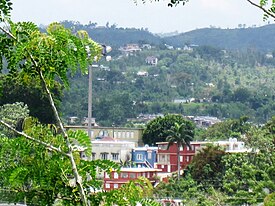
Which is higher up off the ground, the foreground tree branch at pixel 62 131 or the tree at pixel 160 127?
the foreground tree branch at pixel 62 131

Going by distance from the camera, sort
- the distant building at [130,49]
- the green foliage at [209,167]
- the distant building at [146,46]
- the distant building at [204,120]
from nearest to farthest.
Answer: the green foliage at [209,167]
the distant building at [204,120]
the distant building at [146,46]
the distant building at [130,49]

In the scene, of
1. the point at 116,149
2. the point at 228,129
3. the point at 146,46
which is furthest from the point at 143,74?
the point at 116,149

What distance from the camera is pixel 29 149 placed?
3705mm

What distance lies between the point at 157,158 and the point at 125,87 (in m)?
61.7

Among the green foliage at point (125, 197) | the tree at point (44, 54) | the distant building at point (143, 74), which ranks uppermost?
the tree at point (44, 54)

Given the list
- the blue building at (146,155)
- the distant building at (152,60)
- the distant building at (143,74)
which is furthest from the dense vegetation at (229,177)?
the distant building at (152,60)

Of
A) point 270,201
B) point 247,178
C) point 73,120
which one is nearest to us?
point 270,201

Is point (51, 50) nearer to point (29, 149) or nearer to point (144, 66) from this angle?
point (29, 149)

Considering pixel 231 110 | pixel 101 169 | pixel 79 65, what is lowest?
pixel 231 110

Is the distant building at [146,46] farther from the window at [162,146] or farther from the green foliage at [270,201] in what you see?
the green foliage at [270,201]

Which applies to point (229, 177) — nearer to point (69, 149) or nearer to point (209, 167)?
point (209, 167)

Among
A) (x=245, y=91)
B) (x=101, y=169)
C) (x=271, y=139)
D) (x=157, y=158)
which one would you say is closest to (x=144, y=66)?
(x=245, y=91)

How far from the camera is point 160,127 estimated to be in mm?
54688

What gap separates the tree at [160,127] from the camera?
54000mm
